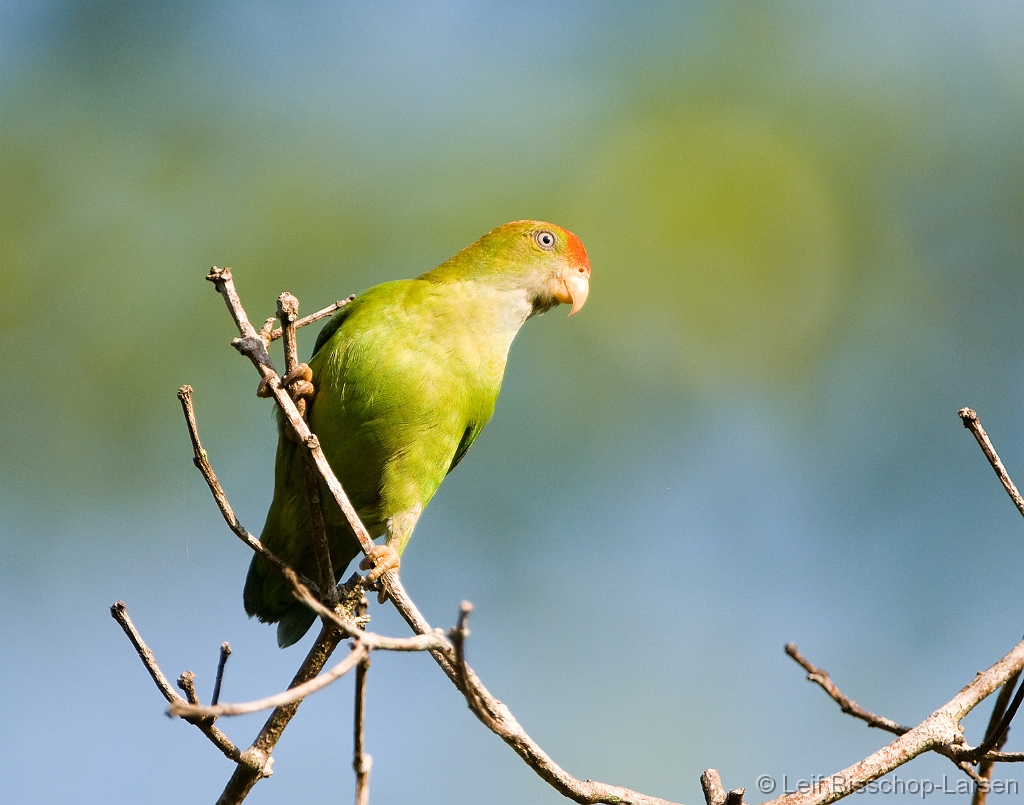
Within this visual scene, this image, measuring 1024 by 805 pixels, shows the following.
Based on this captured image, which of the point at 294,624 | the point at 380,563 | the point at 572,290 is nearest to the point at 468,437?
the point at 572,290

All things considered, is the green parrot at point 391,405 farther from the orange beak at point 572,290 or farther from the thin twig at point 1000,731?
the thin twig at point 1000,731

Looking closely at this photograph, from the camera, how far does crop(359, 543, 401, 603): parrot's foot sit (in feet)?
11.2

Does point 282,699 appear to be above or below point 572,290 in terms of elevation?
below


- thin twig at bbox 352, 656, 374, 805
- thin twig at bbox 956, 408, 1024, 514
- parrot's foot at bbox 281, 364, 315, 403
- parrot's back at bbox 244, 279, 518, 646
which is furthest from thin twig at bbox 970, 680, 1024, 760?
parrot's foot at bbox 281, 364, 315, 403

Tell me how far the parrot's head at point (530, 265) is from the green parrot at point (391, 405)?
0.01 m

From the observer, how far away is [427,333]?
13.6ft

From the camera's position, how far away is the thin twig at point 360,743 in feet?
6.48

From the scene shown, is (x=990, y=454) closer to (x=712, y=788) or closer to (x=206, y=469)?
(x=712, y=788)

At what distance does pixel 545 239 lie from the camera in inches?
187

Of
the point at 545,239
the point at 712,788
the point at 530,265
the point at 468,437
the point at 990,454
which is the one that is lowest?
the point at 712,788

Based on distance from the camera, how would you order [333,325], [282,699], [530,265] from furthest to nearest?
[530,265] < [333,325] < [282,699]

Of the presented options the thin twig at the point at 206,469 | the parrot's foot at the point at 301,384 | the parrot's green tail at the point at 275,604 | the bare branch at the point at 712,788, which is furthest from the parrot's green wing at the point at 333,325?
the bare branch at the point at 712,788

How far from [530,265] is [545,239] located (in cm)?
20

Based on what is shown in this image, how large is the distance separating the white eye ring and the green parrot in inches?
9.5
